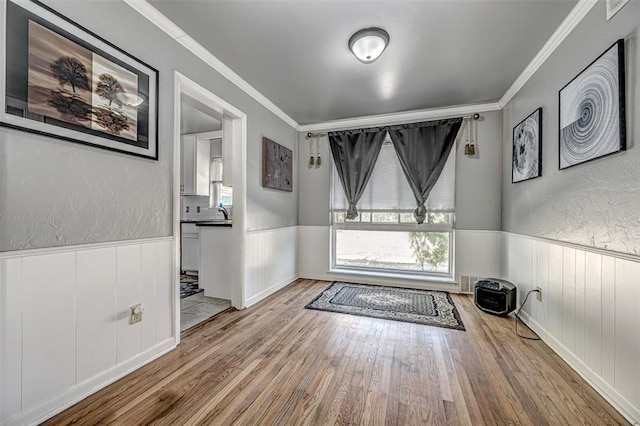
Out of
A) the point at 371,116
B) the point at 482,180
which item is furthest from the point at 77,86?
the point at 482,180

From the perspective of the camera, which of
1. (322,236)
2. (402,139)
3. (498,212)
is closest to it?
(498,212)

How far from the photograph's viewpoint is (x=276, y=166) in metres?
3.40

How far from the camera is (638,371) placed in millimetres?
1272

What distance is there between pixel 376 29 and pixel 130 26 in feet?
5.38

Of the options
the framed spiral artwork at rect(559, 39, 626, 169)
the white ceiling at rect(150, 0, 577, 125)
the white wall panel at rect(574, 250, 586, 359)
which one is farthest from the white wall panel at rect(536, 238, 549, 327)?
the white ceiling at rect(150, 0, 577, 125)

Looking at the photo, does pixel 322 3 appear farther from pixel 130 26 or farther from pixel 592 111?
pixel 592 111

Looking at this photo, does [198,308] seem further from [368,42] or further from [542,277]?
[542,277]

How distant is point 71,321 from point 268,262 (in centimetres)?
201

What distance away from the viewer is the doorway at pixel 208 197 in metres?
2.10

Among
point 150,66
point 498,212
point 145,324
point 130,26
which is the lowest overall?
point 145,324

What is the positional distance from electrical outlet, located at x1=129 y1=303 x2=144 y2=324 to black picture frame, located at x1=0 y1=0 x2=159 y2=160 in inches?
39.0

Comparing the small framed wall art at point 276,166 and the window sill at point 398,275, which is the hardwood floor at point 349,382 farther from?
the small framed wall art at point 276,166

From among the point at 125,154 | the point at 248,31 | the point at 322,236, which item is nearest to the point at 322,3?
the point at 248,31

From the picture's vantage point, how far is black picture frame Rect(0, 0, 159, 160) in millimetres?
1183
